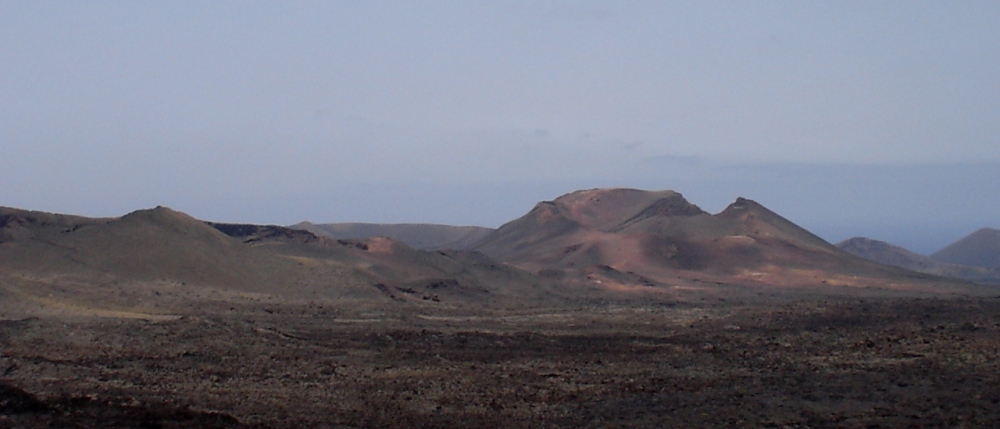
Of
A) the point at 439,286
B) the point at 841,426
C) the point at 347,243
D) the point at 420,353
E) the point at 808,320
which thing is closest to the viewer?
the point at 841,426

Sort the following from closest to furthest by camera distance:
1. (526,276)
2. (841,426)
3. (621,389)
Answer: (841,426) → (621,389) → (526,276)

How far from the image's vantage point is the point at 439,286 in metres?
39.8

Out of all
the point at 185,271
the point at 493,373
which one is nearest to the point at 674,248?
the point at 185,271

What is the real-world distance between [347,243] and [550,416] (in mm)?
38791

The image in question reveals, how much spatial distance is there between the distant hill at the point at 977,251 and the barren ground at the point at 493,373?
7794 cm

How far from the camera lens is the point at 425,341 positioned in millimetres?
23484

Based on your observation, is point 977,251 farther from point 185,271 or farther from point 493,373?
point 493,373

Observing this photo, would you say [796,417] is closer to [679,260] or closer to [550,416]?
[550,416]

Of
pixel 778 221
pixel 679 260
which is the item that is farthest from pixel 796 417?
pixel 778 221

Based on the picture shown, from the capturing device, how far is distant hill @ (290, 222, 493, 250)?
104562 millimetres

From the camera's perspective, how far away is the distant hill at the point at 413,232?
10456 centimetres

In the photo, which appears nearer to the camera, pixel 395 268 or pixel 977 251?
pixel 395 268

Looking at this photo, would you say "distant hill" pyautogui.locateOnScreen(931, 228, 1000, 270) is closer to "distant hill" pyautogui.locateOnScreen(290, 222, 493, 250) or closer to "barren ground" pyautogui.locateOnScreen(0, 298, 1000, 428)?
"distant hill" pyautogui.locateOnScreen(290, 222, 493, 250)

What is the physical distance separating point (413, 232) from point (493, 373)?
9204cm
